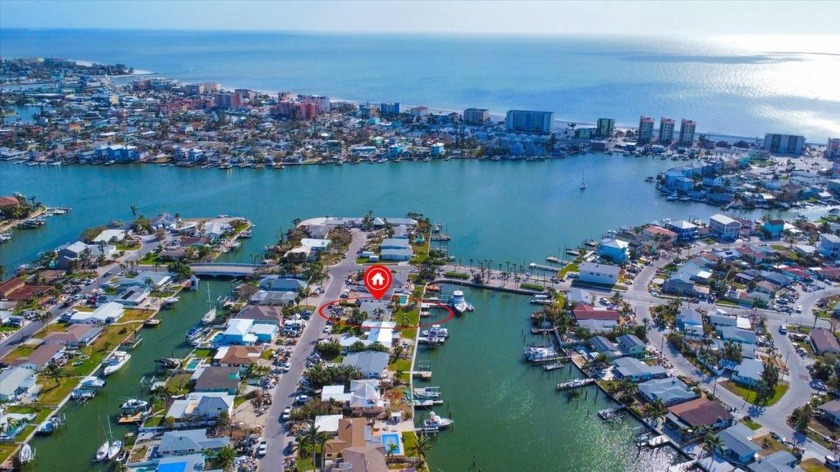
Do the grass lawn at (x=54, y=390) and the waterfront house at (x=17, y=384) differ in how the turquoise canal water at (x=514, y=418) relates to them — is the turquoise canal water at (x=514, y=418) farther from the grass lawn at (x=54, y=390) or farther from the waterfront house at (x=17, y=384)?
the waterfront house at (x=17, y=384)

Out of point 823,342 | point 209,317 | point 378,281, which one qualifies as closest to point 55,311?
point 209,317

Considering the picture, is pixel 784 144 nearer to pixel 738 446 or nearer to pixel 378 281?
pixel 378 281

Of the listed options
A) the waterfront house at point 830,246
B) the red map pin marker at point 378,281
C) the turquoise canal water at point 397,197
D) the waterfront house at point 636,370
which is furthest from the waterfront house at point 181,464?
the waterfront house at point 830,246

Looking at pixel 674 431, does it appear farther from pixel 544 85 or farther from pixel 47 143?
pixel 544 85

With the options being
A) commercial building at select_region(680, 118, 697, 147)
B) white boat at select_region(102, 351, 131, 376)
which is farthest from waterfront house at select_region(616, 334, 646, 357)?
commercial building at select_region(680, 118, 697, 147)

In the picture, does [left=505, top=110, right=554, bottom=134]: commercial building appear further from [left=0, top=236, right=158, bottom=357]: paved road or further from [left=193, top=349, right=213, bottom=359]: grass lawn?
[left=193, top=349, right=213, bottom=359]: grass lawn
